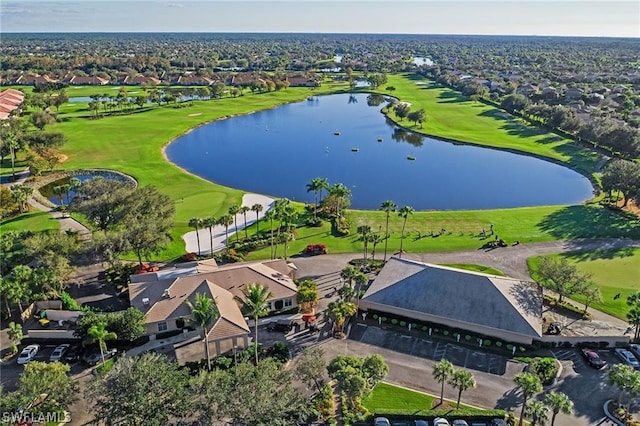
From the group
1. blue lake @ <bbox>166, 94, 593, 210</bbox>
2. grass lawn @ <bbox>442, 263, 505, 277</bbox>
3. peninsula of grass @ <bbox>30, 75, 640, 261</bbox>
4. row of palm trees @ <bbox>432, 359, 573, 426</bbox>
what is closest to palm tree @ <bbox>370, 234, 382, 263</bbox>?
peninsula of grass @ <bbox>30, 75, 640, 261</bbox>

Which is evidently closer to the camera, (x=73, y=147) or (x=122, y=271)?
(x=122, y=271)

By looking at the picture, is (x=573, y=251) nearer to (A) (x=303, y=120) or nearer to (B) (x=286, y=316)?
(B) (x=286, y=316)

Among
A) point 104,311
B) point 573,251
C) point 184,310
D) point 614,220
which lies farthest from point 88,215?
point 614,220

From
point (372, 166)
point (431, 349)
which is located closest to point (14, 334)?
point (431, 349)

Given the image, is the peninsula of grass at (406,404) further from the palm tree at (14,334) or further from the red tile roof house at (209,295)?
the palm tree at (14,334)

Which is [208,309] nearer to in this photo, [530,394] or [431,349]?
[431,349]

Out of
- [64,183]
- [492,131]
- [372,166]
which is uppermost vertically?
[492,131]
